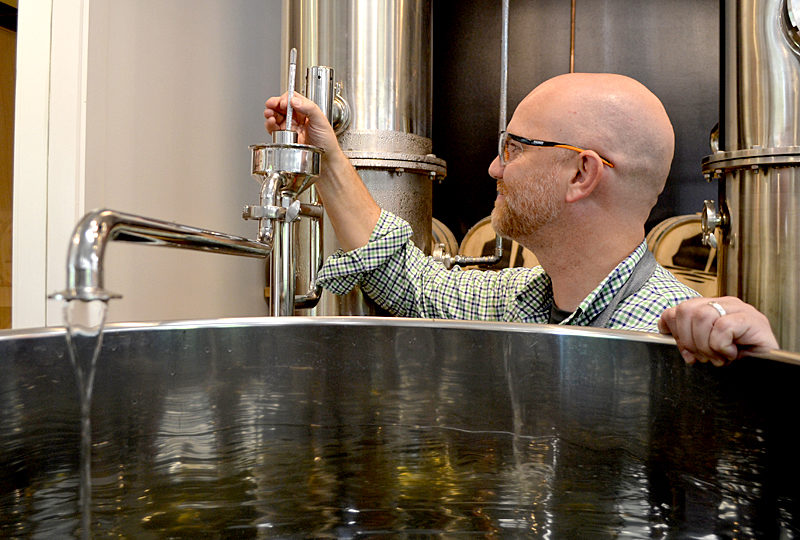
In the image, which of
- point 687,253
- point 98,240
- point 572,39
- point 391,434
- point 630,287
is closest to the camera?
point 98,240

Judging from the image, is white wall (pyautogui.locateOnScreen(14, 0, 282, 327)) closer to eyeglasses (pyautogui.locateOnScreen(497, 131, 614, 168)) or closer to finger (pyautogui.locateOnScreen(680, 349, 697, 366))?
eyeglasses (pyautogui.locateOnScreen(497, 131, 614, 168))

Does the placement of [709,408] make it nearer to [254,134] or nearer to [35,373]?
[35,373]

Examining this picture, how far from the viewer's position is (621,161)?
4.13 feet

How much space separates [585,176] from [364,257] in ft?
1.32

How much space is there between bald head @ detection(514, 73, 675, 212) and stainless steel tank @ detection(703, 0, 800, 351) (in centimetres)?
24

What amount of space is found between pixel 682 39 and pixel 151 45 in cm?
186

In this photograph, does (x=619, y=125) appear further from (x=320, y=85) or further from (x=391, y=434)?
(x=391, y=434)

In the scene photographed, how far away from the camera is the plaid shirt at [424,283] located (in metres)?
1.31

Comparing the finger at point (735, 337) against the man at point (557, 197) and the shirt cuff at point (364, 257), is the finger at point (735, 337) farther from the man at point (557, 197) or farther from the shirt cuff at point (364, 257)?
the shirt cuff at point (364, 257)

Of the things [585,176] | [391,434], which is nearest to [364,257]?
[585,176]

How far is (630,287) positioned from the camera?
114cm

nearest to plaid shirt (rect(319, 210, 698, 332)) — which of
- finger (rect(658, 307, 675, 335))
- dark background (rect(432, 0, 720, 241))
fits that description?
finger (rect(658, 307, 675, 335))

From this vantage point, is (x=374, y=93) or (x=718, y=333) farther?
(x=374, y=93)

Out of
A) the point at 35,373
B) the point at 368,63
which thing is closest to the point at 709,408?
the point at 35,373
